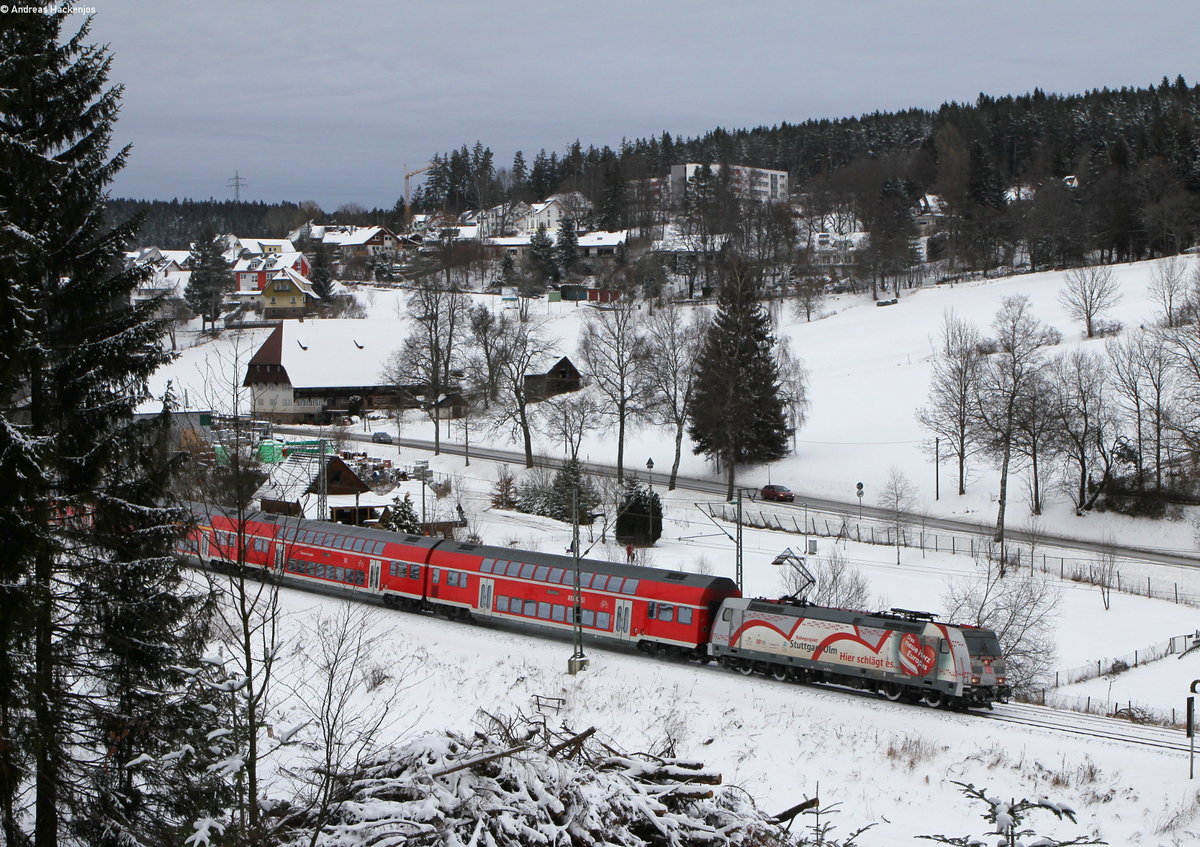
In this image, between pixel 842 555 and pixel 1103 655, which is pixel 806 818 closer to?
pixel 1103 655

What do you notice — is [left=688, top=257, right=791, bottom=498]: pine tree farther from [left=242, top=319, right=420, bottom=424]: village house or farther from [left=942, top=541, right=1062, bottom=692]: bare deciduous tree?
[left=242, top=319, right=420, bottom=424]: village house

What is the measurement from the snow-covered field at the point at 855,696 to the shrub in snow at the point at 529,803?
159 cm

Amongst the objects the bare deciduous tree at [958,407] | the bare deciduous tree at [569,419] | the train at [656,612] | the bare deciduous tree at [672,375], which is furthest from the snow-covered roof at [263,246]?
the train at [656,612]

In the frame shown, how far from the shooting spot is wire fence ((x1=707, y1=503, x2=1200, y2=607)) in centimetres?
4381

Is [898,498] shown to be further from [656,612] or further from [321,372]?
[321,372]

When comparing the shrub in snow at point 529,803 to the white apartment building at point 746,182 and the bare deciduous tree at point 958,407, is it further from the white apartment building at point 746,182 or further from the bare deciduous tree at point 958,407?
the white apartment building at point 746,182

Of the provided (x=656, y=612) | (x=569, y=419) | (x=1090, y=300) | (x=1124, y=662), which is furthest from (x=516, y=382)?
(x=1124, y=662)

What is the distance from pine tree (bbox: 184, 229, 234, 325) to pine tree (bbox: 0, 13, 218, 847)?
4029 inches

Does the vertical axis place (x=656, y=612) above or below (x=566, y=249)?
below

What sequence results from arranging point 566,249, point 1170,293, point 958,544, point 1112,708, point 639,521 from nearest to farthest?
point 1112,708 < point 958,544 < point 639,521 < point 1170,293 < point 566,249

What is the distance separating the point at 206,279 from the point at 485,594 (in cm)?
9158

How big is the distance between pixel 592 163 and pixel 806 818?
609 feet

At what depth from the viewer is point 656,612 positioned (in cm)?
3253

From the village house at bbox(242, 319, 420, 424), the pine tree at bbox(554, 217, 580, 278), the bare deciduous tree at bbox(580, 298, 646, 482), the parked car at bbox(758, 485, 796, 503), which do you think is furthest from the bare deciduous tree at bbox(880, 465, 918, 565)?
the pine tree at bbox(554, 217, 580, 278)
